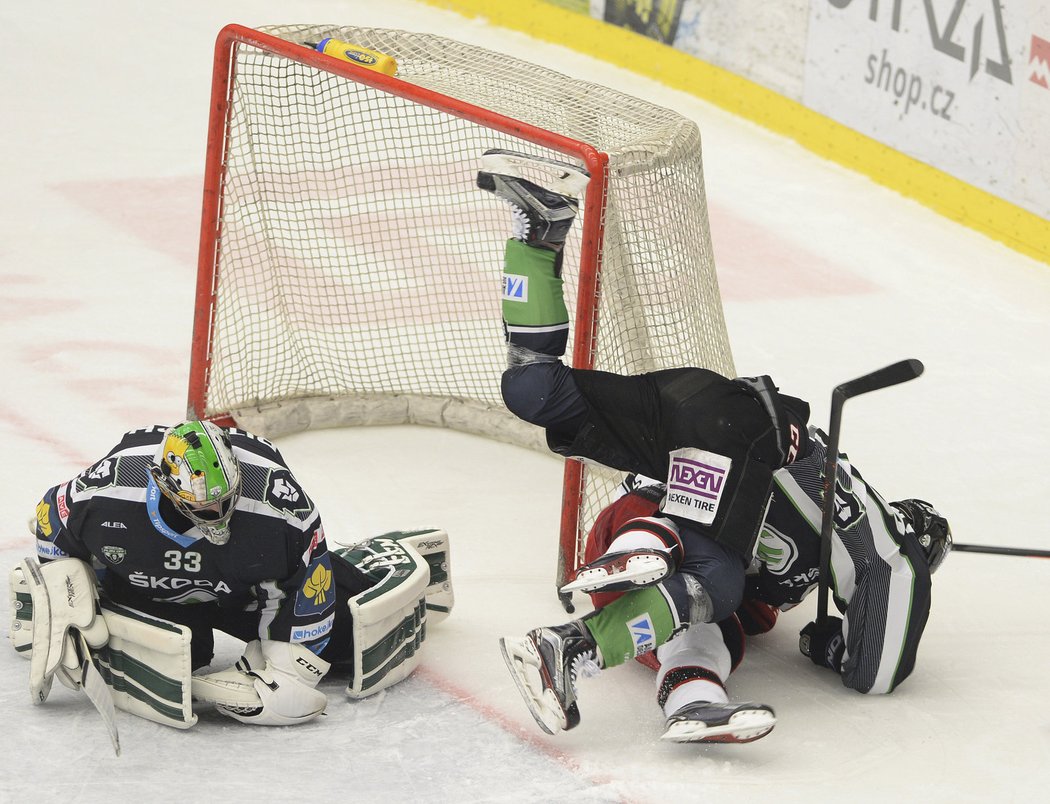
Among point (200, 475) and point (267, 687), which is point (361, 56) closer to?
point (200, 475)

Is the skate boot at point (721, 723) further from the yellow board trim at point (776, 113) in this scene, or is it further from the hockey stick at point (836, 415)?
the yellow board trim at point (776, 113)

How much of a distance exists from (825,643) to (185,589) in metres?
1.58

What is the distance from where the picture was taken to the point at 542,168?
161 inches

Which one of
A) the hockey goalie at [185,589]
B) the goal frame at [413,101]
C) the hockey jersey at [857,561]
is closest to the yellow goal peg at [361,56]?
the goal frame at [413,101]

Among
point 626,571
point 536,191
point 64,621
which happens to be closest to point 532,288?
point 536,191

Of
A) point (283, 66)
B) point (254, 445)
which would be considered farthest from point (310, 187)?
point (254, 445)

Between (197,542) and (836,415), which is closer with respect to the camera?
(197,542)

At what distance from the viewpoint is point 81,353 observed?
20.1 feet

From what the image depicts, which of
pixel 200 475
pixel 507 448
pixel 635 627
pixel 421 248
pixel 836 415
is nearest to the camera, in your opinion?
pixel 200 475

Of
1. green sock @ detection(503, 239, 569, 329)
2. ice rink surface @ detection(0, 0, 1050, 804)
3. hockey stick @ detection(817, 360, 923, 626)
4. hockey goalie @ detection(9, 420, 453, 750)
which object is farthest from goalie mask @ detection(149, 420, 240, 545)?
hockey stick @ detection(817, 360, 923, 626)

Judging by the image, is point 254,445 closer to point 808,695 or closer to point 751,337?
point 808,695

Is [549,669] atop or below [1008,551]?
below

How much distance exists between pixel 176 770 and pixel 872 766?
60.8 inches

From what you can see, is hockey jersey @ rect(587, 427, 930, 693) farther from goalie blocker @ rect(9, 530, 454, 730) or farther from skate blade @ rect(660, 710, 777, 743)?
goalie blocker @ rect(9, 530, 454, 730)
